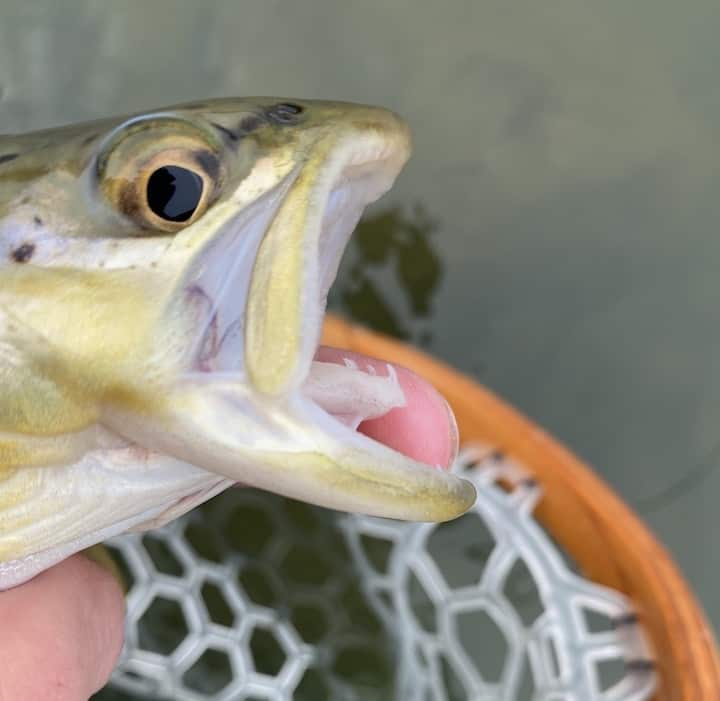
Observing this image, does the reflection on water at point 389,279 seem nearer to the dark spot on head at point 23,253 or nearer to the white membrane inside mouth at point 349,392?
the white membrane inside mouth at point 349,392

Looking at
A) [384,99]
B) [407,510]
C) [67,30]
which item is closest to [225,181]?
[407,510]

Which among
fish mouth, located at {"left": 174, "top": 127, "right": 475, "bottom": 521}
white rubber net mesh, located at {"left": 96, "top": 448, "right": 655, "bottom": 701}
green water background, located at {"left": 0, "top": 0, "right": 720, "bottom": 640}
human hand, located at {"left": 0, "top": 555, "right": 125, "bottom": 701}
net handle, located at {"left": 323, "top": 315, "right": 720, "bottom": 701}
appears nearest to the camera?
fish mouth, located at {"left": 174, "top": 127, "right": 475, "bottom": 521}

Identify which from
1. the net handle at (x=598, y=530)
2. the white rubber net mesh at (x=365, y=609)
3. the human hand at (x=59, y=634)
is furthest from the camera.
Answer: the white rubber net mesh at (x=365, y=609)

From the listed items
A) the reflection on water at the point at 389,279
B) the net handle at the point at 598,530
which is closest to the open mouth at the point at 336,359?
the net handle at the point at 598,530

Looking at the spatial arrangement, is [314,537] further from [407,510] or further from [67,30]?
[67,30]

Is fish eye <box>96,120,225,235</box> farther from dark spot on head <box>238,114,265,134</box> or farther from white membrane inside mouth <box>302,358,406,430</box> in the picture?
white membrane inside mouth <box>302,358,406,430</box>

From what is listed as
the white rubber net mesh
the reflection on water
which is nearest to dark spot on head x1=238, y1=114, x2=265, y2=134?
the white rubber net mesh

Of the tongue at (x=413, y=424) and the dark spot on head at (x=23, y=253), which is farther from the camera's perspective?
the tongue at (x=413, y=424)
